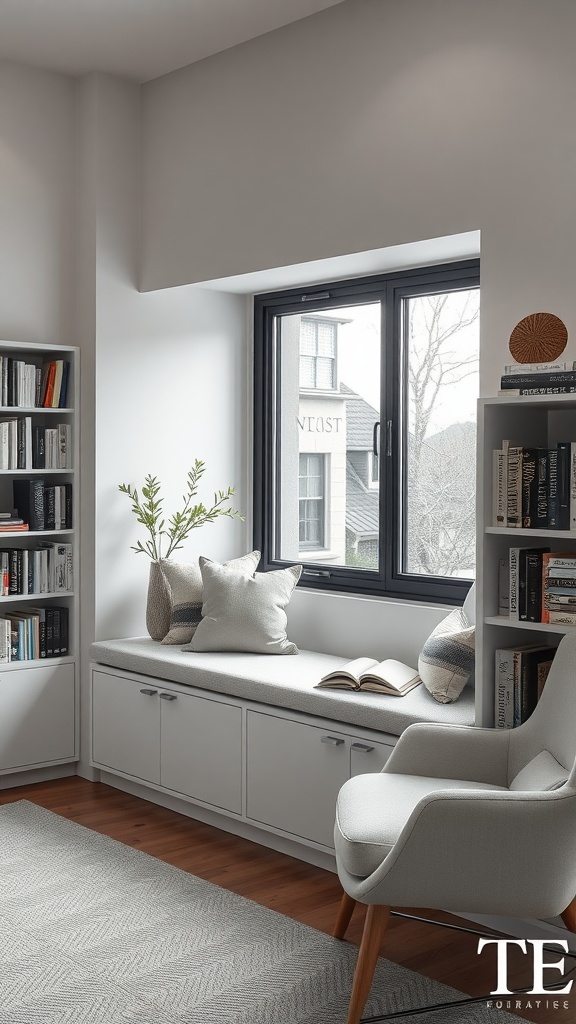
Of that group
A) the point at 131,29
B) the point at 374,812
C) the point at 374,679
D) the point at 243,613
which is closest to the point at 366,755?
the point at 374,679

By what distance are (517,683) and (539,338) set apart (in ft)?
3.21

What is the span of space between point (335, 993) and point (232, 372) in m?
2.89

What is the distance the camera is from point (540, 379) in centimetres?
282

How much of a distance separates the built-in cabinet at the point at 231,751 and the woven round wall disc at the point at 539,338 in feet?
4.01

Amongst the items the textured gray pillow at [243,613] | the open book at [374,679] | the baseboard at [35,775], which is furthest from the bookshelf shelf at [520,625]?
the baseboard at [35,775]

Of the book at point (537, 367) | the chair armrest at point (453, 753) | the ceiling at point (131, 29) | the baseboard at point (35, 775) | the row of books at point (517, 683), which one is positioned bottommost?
the baseboard at point (35, 775)

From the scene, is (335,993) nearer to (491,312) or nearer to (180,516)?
(491,312)

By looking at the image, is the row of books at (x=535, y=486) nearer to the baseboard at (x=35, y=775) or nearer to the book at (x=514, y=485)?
the book at (x=514, y=485)

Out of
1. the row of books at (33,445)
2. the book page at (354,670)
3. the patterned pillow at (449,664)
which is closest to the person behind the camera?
the patterned pillow at (449,664)

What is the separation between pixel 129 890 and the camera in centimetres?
327

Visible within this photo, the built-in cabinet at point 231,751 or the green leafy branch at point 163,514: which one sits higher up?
the green leafy branch at point 163,514

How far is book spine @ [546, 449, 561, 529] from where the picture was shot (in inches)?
111

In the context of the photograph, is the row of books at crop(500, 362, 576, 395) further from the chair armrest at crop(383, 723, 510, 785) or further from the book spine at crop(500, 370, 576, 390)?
the chair armrest at crop(383, 723, 510, 785)

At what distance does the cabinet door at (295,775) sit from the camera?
337cm
